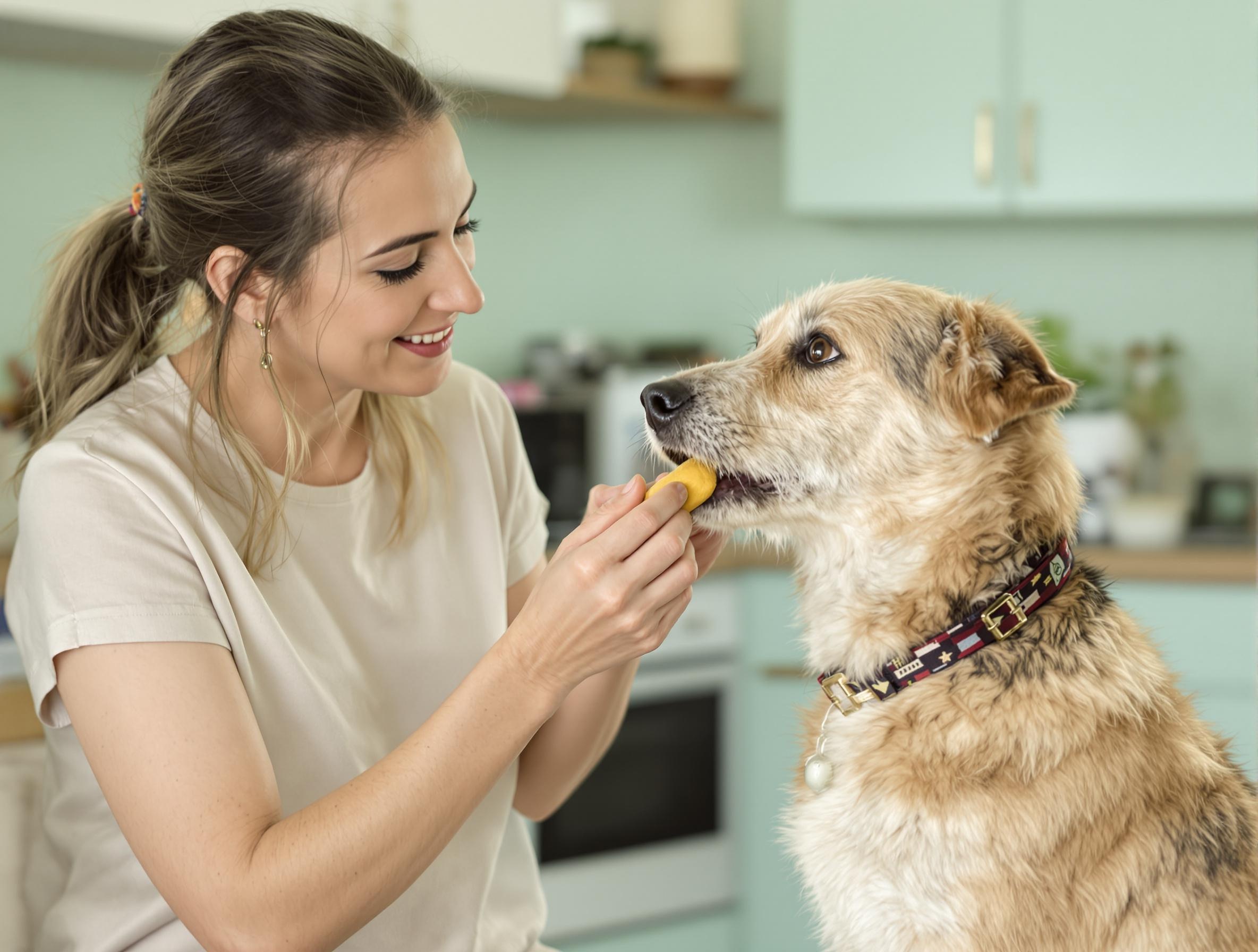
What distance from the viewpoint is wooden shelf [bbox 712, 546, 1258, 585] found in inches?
99.8

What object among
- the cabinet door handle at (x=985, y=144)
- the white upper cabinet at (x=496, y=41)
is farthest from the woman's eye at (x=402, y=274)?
the cabinet door handle at (x=985, y=144)

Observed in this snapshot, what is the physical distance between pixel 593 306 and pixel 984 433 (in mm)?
2451

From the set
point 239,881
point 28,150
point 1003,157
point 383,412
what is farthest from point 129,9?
point 1003,157

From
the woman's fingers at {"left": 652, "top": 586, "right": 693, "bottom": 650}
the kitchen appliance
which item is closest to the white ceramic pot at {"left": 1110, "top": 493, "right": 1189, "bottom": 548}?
the kitchen appliance

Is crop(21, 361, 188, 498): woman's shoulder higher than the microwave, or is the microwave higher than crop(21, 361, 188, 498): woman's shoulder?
crop(21, 361, 188, 498): woman's shoulder

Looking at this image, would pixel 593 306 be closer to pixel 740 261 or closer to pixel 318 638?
pixel 740 261

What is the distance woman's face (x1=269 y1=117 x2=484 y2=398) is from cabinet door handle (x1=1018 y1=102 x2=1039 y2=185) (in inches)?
76.2

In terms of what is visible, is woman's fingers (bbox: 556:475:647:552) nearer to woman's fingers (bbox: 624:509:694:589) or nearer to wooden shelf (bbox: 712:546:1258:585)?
woman's fingers (bbox: 624:509:694:589)

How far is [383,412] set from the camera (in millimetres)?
1406

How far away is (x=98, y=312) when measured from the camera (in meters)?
1.29

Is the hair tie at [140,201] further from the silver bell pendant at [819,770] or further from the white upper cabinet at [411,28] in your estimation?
the silver bell pendant at [819,770]

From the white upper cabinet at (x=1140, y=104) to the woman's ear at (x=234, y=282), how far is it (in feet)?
6.95

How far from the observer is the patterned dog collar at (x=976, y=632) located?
109 cm

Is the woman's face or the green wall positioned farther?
the green wall
